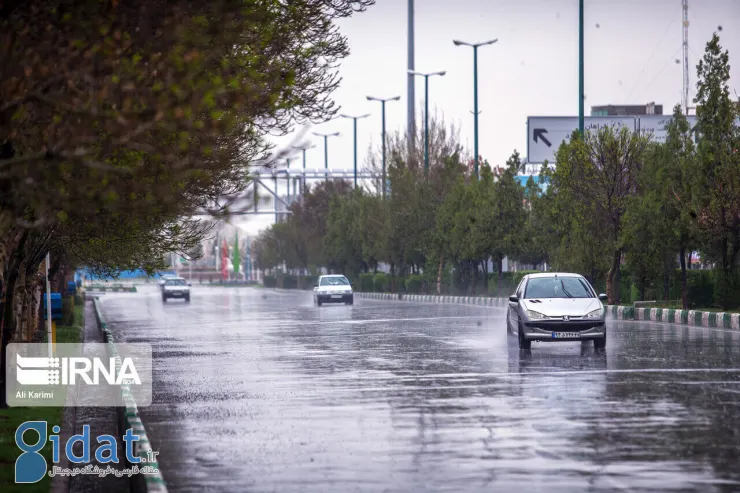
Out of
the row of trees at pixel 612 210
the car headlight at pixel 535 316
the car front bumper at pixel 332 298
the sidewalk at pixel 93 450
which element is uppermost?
the row of trees at pixel 612 210

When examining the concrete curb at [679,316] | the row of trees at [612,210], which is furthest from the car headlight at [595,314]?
the row of trees at [612,210]

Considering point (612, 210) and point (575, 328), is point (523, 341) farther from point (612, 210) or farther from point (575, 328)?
point (612, 210)

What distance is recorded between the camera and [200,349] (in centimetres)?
2742

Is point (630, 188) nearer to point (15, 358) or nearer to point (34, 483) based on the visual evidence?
point (15, 358)

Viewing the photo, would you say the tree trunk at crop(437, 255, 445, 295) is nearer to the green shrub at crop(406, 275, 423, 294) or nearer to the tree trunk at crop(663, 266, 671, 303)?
the green shrub at crop(406, 275, 423, 294)

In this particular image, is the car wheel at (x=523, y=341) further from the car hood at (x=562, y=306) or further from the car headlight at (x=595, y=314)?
the car headlight at (x=595, y=314)

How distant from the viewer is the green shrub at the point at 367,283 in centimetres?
8262

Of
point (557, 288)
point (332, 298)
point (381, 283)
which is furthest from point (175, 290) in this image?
point (557, 288)

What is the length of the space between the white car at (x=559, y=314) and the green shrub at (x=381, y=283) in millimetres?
52434

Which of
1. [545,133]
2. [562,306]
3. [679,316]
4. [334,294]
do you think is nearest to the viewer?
[562,306]

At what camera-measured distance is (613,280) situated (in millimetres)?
46094

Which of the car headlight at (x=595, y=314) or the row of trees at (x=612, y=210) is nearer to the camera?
the car headlight at (x=595, y=314)

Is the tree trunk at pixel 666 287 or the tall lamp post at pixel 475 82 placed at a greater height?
the tall lamp post at pixel 475 82

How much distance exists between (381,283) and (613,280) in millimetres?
34500
